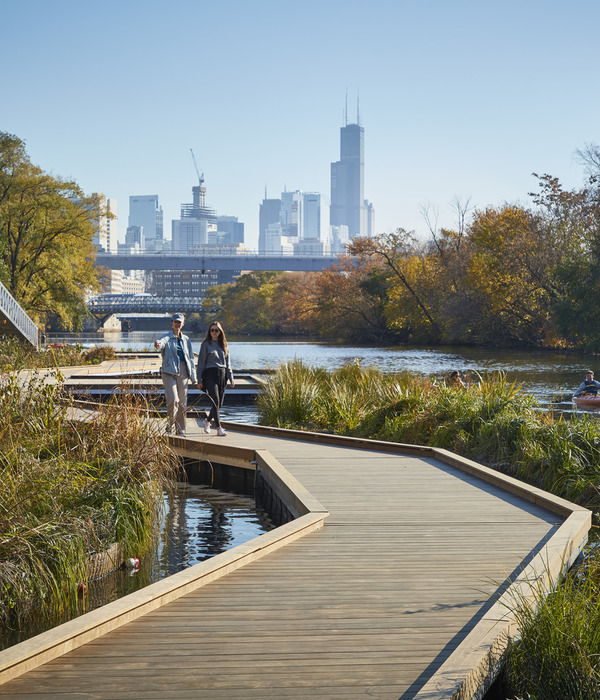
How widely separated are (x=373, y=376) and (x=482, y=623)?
1115 centimetres

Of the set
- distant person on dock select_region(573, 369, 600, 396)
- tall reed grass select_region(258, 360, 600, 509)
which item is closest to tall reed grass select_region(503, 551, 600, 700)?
tall reed grass select_region(258, 360, 600, 509)

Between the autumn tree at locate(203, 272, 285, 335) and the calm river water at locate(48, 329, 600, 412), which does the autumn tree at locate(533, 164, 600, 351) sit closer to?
the calm river water at locate(48, 329, 600, 412)

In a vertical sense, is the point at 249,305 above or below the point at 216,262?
below

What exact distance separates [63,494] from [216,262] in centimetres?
10090

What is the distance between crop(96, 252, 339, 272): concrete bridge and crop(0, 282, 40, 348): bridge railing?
75.0 m

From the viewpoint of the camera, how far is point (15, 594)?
17.1 feet

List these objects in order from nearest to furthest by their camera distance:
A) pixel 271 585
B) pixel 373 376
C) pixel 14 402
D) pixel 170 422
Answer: pixel 271 585 → pixel 14 402 → pixel 170 422 → pixel 373 376

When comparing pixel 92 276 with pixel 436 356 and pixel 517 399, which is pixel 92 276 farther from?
pixel 517 399

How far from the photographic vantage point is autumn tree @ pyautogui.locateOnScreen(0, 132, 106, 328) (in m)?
42.2

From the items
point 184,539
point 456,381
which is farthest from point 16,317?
point 184,539

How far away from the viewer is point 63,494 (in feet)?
20.6

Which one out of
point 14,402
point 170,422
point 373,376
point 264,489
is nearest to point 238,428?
point 170,422

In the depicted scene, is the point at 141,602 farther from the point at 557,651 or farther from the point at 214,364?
the point at 214,364

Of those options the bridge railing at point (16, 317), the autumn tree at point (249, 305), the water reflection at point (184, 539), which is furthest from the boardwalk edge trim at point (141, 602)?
the autumn tree at point (249, 305)
